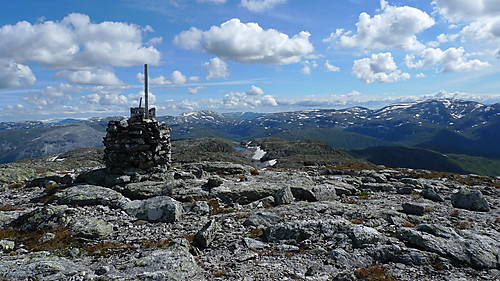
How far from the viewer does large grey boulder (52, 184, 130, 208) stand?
18.2 meters

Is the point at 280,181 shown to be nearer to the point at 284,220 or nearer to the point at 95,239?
the point at 284,220

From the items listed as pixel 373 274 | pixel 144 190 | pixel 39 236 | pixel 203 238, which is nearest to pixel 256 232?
pixel 203 238

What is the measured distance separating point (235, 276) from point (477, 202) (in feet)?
74.0

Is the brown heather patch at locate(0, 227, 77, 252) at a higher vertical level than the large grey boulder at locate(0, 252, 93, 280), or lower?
lower

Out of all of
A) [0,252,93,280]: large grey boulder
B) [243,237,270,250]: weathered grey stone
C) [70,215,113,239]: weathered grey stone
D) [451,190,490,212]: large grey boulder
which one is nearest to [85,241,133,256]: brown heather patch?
[70,215,113,239]: weathered grey stone

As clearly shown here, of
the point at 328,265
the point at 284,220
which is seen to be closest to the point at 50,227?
the point at 284,220

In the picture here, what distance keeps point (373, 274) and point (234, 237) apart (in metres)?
6.54

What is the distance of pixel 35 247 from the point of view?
39.9 feet

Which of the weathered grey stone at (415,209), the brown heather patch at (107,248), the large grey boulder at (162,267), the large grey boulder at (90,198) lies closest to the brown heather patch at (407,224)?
the weathered grey stone at (415,209)

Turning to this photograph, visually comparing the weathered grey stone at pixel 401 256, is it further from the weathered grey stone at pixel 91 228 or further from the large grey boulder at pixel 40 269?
the weathered grey stone at pixel 91 228

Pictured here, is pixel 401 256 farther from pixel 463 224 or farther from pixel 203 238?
pixel 203 238

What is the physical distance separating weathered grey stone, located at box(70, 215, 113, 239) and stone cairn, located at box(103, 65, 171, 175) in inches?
365

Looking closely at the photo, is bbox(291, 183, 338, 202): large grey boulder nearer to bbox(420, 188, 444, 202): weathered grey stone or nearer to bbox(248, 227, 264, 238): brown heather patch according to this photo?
bbox(248, 227, 264, 238): brown heather patch

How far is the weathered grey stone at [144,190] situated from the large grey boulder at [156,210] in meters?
2.60
